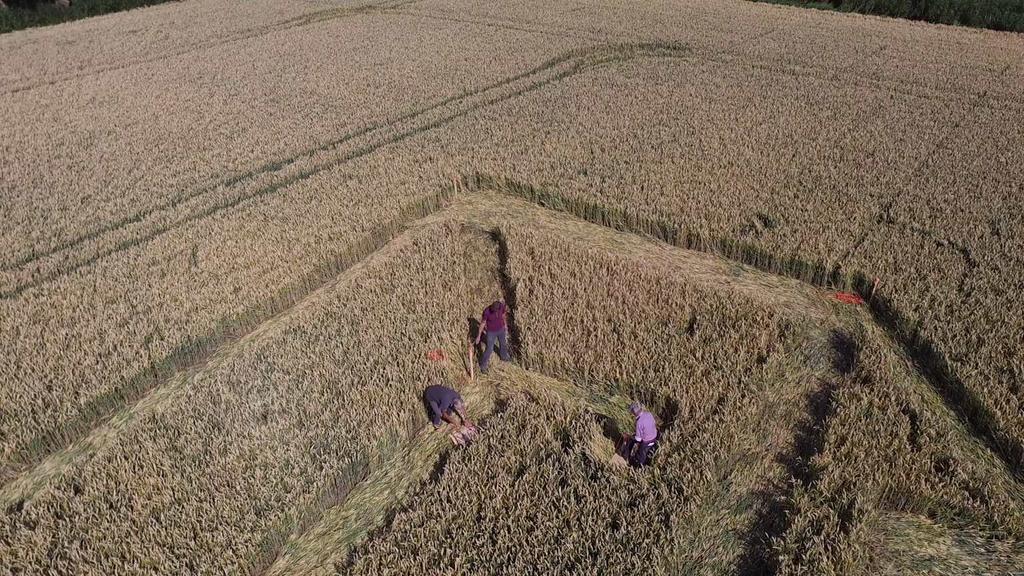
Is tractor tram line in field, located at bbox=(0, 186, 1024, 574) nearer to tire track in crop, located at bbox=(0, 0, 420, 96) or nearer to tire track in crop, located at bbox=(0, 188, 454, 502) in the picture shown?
tire track in crop, located at bbox=(0, 188, 454, 502)

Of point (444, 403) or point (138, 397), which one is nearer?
point (444, 403)

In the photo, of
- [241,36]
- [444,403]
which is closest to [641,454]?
[444,403]

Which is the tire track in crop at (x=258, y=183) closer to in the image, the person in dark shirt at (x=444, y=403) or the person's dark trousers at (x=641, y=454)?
the person in dark shirt at (x=444, y=403)

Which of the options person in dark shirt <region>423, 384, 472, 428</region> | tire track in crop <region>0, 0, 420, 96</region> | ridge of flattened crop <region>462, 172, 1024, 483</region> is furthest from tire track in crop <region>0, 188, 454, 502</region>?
tire track in crop <region>0, 0, 420, 96</region>

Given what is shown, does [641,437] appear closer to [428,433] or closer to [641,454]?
[641,454]

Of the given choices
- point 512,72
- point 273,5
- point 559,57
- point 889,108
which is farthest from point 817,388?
point 273,5

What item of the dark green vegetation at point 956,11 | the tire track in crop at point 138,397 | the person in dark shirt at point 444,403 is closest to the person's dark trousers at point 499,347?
the person in dark shirt at point 444,403

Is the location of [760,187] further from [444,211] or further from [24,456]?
[24,456]
